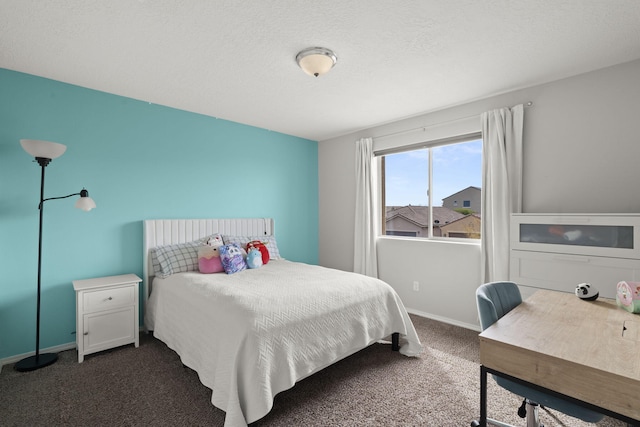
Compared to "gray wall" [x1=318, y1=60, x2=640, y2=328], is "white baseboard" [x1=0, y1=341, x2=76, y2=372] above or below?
below

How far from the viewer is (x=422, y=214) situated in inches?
153

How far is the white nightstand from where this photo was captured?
255 cm

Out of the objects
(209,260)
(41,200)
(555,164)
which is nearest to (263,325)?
(209,260)

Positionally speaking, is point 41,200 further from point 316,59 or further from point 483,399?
point 483,399

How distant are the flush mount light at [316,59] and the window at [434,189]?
75.8 inches

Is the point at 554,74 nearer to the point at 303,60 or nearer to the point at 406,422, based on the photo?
the point at 303,60

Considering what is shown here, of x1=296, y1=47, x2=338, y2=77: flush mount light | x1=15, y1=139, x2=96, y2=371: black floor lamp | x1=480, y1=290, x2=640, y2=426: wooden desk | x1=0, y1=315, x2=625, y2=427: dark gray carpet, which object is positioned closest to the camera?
x1=480, y1=290, x2=640, y2=426: wooden desk

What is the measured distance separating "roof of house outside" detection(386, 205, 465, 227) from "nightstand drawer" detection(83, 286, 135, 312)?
10.6ft

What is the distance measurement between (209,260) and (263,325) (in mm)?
1460

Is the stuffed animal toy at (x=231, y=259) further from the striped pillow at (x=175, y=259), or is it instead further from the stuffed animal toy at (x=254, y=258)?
the striped pillow at (x=175, y=259)

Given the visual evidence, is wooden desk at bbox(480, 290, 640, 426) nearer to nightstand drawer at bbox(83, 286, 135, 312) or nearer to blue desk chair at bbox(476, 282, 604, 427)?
blue desk chair at bbox(476, 282, 604, 427)

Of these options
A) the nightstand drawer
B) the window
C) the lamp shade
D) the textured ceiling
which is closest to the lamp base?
the nightstand drawer

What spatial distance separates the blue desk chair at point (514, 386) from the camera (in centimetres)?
124

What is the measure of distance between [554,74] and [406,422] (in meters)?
3.06
